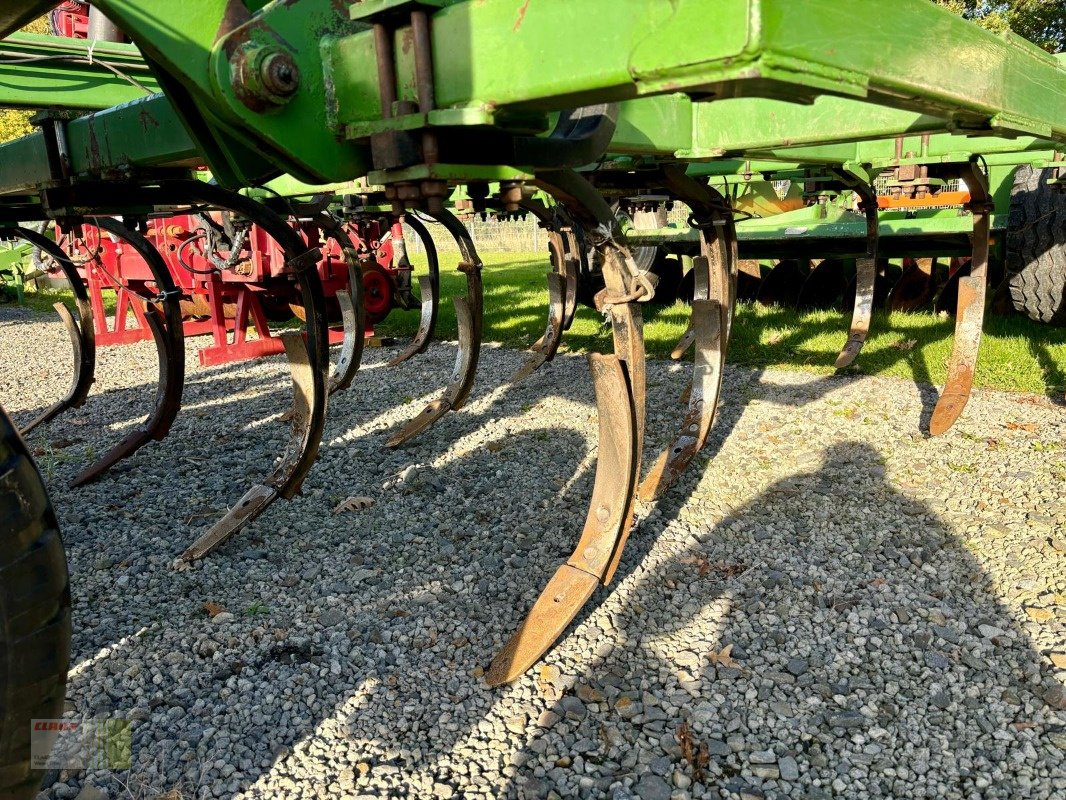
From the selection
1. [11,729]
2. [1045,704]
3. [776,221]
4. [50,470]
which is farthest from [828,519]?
[776,221]

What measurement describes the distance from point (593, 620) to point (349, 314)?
108 inches

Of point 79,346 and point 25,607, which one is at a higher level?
point 25,607

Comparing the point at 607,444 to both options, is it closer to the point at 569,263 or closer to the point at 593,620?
the point at 593,620

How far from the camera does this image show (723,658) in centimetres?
208

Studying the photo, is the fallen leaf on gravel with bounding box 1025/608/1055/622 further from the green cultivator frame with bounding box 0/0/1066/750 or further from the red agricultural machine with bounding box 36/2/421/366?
the red agricultural machine with bounding box 36/2/421/366

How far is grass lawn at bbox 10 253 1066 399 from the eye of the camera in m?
4.79

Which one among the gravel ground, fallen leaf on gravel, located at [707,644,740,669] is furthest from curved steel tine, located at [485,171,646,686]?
fallen leaf on gravel, located at [707,644,740,669]

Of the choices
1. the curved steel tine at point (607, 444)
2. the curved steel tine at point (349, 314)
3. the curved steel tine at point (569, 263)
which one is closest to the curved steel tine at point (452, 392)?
the curved steel tine at point (349, 314)

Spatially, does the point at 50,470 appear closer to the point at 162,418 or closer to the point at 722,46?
the point at 162,418

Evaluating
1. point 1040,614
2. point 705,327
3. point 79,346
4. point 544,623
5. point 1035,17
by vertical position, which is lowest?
point 1040,614

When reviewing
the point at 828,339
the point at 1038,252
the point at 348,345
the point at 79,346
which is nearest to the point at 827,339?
the point at 828,339

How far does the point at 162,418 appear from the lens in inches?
148

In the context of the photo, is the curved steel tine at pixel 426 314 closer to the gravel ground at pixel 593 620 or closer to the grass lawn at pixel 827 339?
the grass lawn at pixel 827 339

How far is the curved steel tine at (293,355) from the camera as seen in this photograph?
270cm
